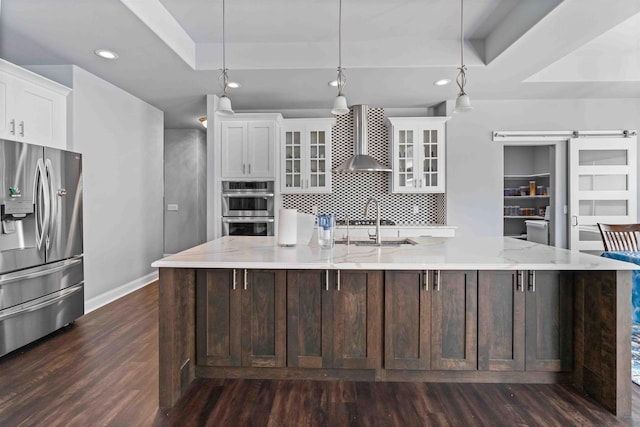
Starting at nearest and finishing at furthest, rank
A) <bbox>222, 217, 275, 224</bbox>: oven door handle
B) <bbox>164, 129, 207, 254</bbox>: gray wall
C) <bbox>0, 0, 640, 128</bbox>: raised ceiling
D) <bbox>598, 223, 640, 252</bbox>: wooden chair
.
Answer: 1. <bbox>0, 0, 640, 128</bbox>: raised ceiling
2. <bbox>598, 223, 640, 252</bbox>: wooden chair
3. <bbox>222, 217, 275, 224</bbox>: oven door handle
4. <bbox>164, 129, 207, 254</bbox>: gray wall

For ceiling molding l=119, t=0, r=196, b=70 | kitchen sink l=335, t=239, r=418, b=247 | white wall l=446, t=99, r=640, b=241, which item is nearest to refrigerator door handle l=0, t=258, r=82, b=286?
ceiling molding l=119, t=0, r=196, b=70

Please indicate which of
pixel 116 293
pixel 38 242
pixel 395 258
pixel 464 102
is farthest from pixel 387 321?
pixel 116 293

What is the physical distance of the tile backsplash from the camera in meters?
5.39

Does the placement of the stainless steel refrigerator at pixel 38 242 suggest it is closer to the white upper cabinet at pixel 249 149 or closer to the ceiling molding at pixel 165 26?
the ceiling molding at pixel 165 26

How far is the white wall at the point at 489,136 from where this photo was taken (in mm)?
4941

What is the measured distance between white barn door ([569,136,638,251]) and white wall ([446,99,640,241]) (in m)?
0.30

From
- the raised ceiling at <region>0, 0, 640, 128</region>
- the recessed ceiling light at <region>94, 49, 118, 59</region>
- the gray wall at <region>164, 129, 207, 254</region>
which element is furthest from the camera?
the gray wall at <region>164, 129, 207, 254</region>

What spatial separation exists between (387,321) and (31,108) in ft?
12.0

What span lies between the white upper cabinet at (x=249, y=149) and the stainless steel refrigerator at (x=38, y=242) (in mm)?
1764

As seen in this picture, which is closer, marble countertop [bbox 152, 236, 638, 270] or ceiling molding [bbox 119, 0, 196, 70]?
marble countertop [bbox 152, 236, 638, 270]

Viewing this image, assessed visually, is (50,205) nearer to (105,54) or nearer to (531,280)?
(105,54)

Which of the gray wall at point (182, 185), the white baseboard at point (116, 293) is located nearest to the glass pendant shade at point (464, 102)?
the white baseboard at point (116, 293)

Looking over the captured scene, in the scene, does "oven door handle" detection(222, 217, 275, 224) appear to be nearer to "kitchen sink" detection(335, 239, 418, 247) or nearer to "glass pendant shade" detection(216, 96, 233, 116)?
"kitchen sink" detection(335, 239, 418, 247)

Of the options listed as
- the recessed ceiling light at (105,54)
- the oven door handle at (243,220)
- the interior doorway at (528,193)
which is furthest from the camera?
the interior doorway at (528,193)
